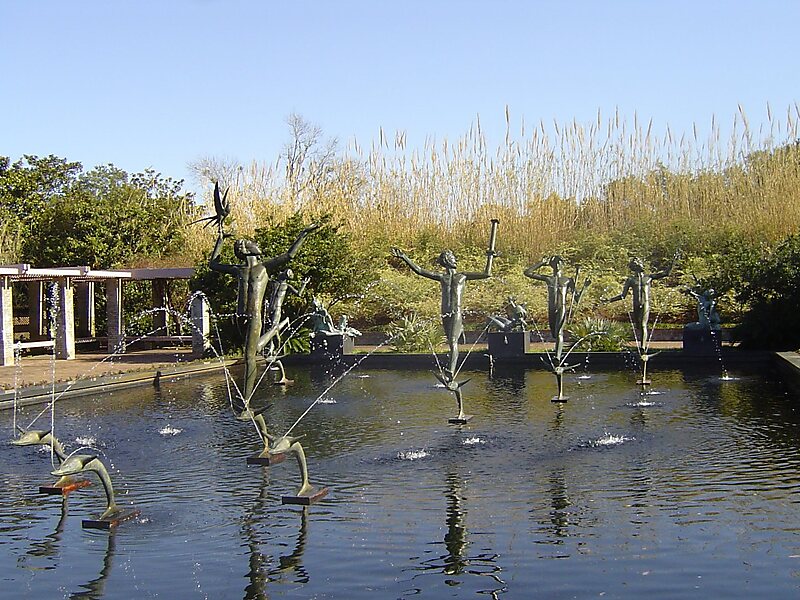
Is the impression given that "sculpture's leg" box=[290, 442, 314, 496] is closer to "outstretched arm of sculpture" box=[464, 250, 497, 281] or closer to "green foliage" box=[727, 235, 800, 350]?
"outstretched arm of sculpture" box=[464, 250, 497, 281]

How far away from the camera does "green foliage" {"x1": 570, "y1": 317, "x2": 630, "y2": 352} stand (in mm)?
20562

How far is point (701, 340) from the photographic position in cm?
1955

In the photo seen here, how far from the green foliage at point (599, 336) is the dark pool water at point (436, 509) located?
7.99m

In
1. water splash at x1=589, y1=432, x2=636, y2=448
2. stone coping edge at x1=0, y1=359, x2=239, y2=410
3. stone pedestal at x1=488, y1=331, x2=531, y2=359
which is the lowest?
water splash at x1=589, y1=432, x2=636, y2=448

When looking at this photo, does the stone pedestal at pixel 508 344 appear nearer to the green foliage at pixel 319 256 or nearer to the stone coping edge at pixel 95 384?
the green foliage at pixel 319 256

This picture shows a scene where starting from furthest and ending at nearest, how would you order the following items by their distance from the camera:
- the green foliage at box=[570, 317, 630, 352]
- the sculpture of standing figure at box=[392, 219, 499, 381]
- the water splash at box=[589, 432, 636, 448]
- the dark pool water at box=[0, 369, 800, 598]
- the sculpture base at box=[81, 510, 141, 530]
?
the green foliage at box=[570, 317, 630, 352] < the sculpture of standing figure at box=[392, 219, 499, 381] < the water splash at box=[589, 432, 636, 448] < the sculpture base at box=[81, 510, 141, 530] < the dark pool water at box=[0, 369, 800, 598]

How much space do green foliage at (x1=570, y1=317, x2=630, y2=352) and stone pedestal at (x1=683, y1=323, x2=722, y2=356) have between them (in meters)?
1.43

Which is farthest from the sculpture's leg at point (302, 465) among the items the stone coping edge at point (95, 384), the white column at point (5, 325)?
the white column at point (5, 325)

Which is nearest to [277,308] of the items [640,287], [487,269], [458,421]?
[487,269]

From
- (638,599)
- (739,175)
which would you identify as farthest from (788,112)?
(638,599)

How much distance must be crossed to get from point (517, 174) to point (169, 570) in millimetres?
28391

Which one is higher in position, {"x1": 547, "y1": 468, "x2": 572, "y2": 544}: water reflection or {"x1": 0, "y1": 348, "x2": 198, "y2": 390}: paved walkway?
{"x1": 0, "y1": 348, "x2": 198, "y2": 390}: paved walkway

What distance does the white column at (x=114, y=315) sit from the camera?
1032 inches

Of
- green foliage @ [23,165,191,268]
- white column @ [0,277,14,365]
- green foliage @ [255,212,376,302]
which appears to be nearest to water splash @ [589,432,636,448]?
green foliage @ [255,212,376,302]
